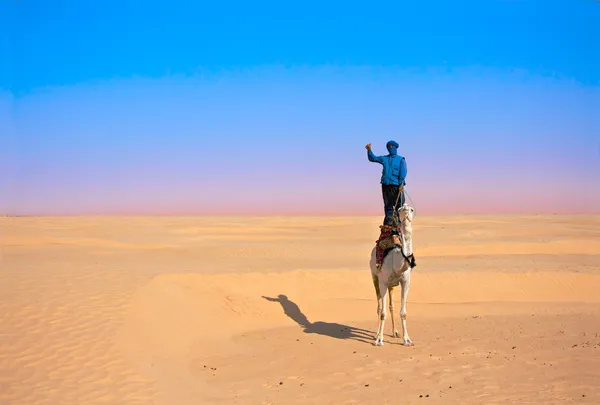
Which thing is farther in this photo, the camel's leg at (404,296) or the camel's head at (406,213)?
the camel's leg at (404,296)

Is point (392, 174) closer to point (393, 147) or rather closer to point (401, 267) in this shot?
point (393, 147)

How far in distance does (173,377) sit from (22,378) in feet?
9.60

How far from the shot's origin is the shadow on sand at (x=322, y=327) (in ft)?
45.0

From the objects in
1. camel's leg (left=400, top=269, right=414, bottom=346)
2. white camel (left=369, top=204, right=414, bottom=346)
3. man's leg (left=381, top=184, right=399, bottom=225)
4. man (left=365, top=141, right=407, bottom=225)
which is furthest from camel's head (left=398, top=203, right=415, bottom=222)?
camel's leg (left=400, top=269, right=414, bottom=346)

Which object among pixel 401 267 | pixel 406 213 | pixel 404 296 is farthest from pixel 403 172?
pixel 404 296

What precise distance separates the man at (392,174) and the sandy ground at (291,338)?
3.49 meters

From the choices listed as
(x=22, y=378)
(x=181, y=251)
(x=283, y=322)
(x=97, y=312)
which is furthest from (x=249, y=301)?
(x=181, y=251)

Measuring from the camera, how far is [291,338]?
13641 millimetres

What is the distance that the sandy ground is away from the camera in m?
9.21

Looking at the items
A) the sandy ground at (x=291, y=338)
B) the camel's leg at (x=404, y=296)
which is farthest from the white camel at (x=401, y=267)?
the sandy ground at (x=291, y=338)

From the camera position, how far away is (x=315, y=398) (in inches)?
350

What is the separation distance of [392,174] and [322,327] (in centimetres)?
568

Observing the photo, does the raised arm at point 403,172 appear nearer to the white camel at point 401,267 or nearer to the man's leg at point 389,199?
the man's leg at point 389,199

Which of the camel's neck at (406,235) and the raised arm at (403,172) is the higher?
the raised arm at (403,172)
